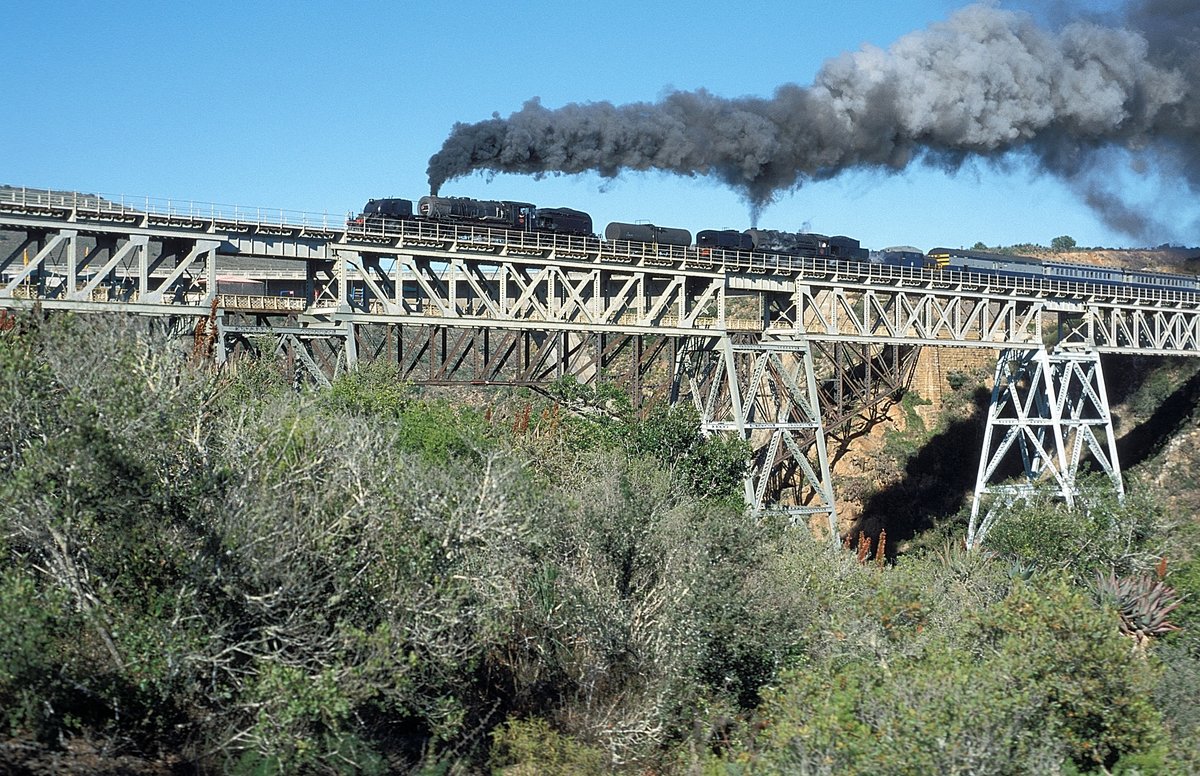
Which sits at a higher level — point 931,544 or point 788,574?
point 788,574

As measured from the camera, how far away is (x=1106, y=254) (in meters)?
84.9

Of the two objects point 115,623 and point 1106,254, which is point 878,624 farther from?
point 1106,254

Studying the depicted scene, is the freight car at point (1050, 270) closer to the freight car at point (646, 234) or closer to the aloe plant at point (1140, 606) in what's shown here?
the freight car at point (646, 234)

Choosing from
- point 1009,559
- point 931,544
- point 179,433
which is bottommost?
point 931,544

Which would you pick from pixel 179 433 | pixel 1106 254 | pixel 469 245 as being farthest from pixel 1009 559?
pixel 1106 254

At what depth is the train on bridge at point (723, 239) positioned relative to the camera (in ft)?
105

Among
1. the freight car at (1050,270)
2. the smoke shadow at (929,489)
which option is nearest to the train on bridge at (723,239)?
the freight car at (1050,270)

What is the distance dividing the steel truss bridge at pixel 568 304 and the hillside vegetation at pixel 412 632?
6.55 meters

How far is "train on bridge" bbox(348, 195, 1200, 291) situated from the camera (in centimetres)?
3186

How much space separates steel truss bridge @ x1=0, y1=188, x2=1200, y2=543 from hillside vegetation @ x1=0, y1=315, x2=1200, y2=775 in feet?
21.5

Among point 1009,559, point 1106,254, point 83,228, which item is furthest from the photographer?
point 1106,254

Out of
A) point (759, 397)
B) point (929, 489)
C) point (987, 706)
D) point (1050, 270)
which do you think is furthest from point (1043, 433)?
point (987, 706)

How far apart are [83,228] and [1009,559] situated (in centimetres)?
2230

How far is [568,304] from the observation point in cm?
3184
